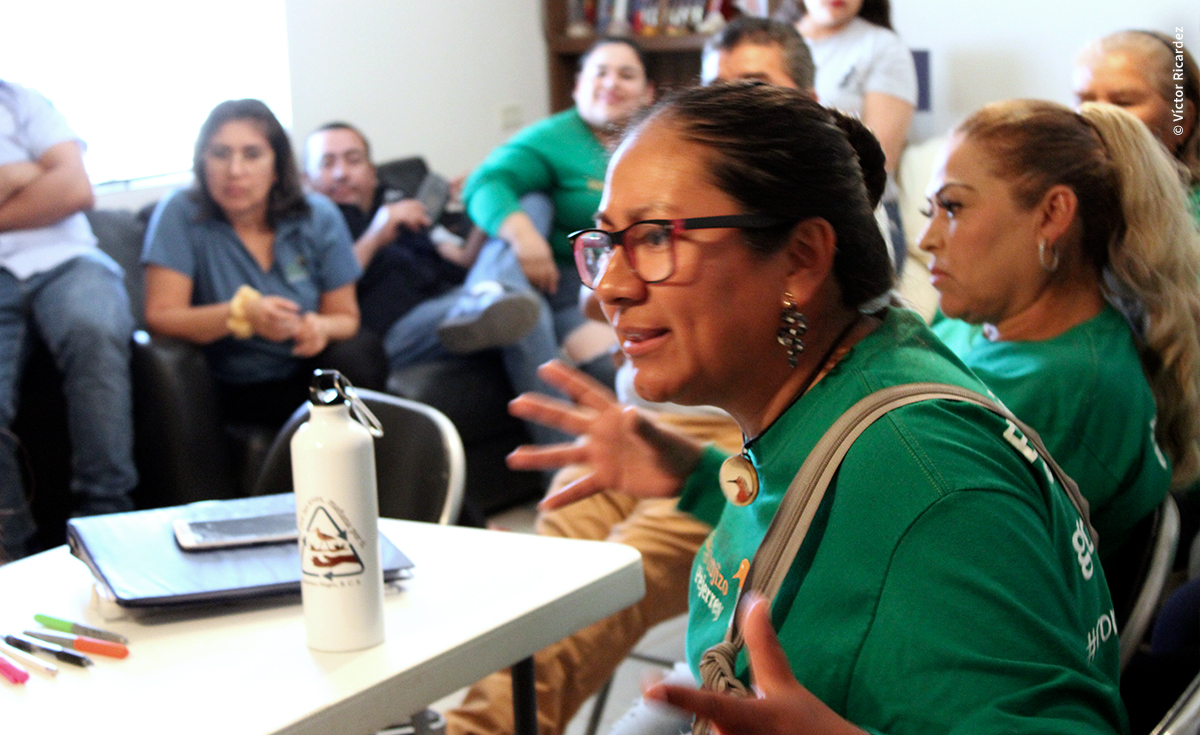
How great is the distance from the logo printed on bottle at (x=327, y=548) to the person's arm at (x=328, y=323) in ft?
7.36

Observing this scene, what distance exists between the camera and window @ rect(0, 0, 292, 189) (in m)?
3.73

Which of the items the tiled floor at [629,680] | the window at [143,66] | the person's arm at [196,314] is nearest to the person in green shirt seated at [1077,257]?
the tiled floor at [629,680]

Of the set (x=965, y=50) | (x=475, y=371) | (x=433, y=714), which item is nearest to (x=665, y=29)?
(x=965, y=50)

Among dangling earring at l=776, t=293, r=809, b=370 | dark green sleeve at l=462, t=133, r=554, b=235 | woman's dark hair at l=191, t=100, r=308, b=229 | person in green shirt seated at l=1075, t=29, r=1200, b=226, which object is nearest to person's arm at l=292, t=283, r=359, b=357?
woman's dark hair at l=191, t=100, r=308, b=229

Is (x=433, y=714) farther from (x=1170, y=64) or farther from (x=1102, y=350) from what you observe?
(x=1170, y=64)

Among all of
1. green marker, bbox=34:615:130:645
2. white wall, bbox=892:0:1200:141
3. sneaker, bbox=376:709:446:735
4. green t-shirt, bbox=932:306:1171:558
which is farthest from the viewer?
white wall, bbox=892:0:1200:141

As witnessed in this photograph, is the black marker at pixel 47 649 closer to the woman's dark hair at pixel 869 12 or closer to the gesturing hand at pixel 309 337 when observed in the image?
the gesturing hand at pixel 309 337

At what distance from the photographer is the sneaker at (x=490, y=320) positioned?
343cm

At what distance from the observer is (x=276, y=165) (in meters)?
3.25

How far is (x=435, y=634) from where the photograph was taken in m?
1.05

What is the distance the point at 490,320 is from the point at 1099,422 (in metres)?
2.27

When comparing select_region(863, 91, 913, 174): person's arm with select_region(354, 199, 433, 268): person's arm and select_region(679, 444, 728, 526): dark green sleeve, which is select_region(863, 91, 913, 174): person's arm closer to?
select_region(354, 199, 433, 268): person's arm

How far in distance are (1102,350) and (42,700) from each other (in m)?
1.25

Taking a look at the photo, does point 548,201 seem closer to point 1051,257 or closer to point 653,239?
point 1051,257
